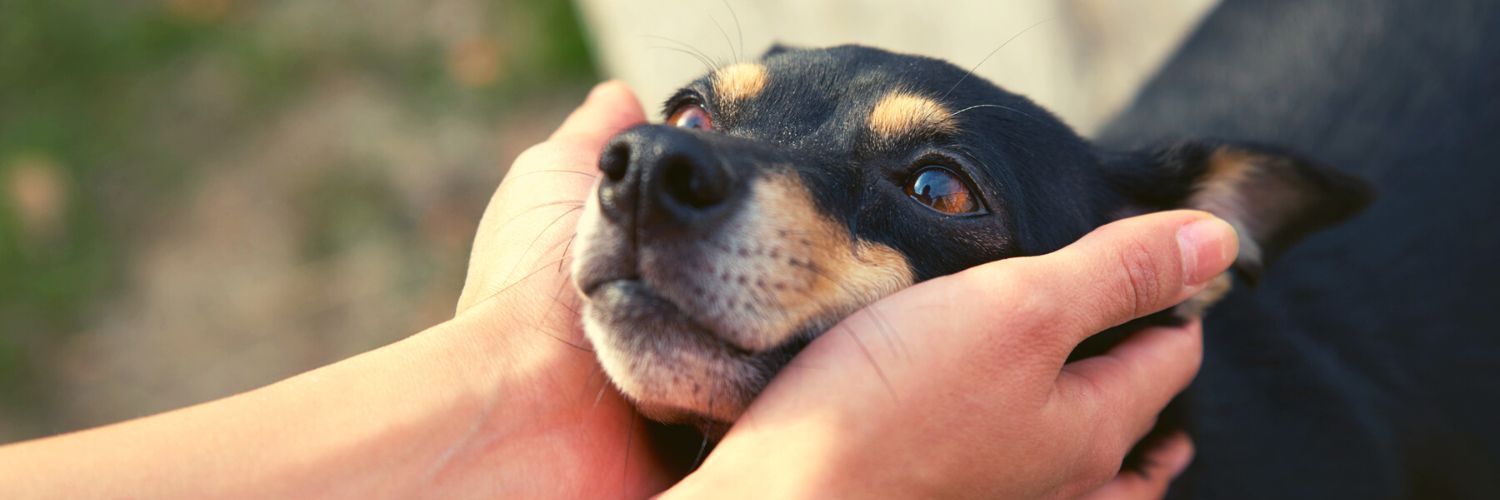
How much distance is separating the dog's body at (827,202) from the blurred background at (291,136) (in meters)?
1.82

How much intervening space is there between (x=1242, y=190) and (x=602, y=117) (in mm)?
1672

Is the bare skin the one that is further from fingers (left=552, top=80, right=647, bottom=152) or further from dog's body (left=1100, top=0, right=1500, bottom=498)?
dog's body (left=1100, top=0, right=1500, bottom=498)

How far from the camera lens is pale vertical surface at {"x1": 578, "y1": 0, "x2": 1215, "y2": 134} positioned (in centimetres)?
448

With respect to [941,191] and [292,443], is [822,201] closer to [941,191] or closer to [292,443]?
[941,191]

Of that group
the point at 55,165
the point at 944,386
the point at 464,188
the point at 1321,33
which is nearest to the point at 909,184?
the point at 944,386

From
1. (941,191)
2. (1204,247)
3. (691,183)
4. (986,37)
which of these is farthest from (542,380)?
(986,37)

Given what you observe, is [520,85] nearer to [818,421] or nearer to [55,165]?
[55,165]

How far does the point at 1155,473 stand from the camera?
2.56 meters

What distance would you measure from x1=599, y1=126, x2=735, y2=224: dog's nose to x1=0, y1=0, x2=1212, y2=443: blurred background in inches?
106

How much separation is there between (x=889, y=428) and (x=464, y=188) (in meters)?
3.62

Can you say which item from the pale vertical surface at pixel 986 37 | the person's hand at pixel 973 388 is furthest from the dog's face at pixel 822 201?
the pale vertical surface at pixel 986 37

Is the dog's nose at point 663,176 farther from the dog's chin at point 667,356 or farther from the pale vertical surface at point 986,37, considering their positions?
the pale vertical surface at point 986,37

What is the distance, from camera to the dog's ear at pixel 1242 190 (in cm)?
266

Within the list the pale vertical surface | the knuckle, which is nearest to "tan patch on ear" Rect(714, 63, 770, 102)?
the knuckle
